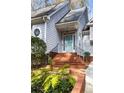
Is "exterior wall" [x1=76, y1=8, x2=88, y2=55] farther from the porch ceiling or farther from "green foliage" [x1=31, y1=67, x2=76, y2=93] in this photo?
"green foliage" [x1=31, y1=67, x2=76, y2=93]

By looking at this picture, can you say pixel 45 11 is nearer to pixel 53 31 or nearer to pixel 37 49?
pixel 53 31

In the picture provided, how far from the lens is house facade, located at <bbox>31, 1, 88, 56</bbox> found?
7.66ft

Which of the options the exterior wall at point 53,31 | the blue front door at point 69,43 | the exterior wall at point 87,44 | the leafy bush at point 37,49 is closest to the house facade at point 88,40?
the exterior wall at point 87,44

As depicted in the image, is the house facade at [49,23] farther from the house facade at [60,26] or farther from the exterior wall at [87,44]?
the exterior wall at [87,44]

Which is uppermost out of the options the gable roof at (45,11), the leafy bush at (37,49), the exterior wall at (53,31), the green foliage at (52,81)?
the gable roof at (45,11)

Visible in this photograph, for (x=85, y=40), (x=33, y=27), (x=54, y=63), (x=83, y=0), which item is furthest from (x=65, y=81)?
(x=83, y=0)

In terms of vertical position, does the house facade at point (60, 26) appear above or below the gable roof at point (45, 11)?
below

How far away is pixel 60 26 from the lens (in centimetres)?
239

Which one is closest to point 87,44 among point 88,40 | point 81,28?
point 88,40

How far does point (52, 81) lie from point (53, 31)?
41 cm

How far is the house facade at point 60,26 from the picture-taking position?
234cm

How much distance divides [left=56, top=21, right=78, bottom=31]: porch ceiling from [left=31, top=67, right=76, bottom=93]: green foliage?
1.06ft
